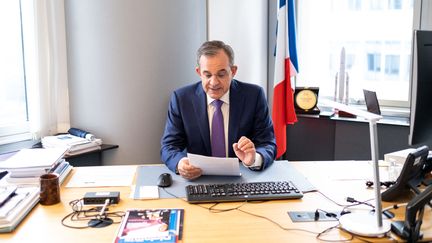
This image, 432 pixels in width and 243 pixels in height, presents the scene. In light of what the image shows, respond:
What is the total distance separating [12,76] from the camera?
2904 millimetres

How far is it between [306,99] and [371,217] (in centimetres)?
209

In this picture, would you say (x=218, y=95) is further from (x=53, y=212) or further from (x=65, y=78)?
(x=65, y=78)

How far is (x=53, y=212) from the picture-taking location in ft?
5.31

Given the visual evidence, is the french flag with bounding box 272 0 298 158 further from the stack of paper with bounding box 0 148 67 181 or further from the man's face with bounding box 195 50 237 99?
the stack of paper with bounding box 0 148 67 181

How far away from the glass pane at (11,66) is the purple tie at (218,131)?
55.2 inches

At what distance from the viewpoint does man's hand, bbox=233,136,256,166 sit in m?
1.94

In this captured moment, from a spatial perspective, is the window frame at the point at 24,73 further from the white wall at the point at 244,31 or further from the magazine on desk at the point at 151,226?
the magazine on desk at the point at 151,226

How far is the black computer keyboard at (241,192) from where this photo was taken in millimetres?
1700

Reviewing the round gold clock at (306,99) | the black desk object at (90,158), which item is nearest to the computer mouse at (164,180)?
the black desk object at (90,158)

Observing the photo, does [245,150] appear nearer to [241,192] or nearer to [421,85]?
[241,192]

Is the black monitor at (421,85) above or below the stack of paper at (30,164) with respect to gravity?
above

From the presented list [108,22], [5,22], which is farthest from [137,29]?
[5,22]

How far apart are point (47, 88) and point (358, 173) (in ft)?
6.65

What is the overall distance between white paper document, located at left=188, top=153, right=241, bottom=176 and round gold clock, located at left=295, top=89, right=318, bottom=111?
171cm
